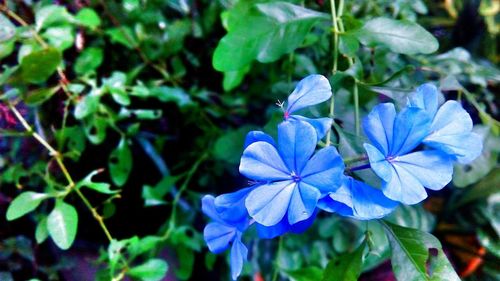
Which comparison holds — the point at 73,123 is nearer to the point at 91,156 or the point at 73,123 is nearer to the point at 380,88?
the point at 91,156

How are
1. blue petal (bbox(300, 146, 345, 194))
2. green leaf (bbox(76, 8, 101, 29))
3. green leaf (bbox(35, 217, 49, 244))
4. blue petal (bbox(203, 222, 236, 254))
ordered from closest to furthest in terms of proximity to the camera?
blue petal (bbox(300, 146, 345, 194))
blue petal (bbox(203, 222, 236, 254))
green leaf (bbox(35, 217, 49, 244))
green leaf (bbox(76, 8, 101, 29))

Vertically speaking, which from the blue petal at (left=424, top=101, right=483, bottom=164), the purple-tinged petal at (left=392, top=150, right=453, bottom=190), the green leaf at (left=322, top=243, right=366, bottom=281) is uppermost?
the blue petal at (left=424, top=101, right=483, bottom=164)

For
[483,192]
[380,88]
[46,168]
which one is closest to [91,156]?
[46,168]

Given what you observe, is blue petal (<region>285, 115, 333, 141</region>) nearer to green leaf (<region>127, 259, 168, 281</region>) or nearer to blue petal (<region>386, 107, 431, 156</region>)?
blue petal (<region>386, 107, 431, 156</region>)

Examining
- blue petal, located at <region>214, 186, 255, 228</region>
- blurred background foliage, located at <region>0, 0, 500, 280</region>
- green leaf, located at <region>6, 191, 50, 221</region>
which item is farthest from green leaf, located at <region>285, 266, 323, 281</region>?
green leaf, located at <region>6, 191, 50, 221</region>

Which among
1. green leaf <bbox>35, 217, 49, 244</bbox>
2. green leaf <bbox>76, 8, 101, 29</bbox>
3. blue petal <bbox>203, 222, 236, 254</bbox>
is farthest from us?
green leaf <bbox>76, 8, 101, 29</bbox>

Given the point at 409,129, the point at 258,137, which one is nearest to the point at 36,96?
the point at 258,137

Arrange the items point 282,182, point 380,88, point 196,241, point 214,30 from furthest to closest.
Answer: point 214,30
point 196,241
point 380,88
point 282,182
